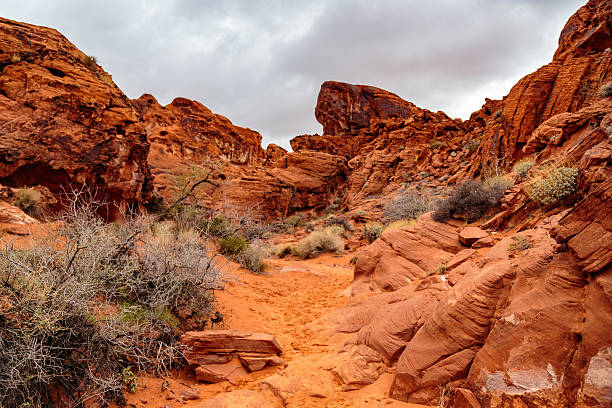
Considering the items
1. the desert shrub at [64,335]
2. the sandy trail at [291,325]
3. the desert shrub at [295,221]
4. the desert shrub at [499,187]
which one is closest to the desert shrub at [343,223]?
the desert shrub at [295,221]

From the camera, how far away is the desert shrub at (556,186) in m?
4.18

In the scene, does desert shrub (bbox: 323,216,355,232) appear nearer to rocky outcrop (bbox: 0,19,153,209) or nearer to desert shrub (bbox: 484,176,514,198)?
desert shrub (bbox: 484,176,514,198)

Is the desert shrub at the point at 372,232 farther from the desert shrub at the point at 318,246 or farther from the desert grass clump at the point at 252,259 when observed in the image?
the desert grass clump at the point at 252,259

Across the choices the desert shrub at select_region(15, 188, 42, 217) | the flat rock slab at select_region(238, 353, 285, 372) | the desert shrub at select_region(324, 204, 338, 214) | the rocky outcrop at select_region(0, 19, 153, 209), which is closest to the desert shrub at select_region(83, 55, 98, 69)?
the rocky outcrop at select_region(0, 19, 153, 209)

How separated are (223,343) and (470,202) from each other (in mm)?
6127

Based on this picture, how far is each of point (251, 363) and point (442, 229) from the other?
488 cm

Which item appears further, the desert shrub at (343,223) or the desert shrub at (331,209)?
the desert shrub at (331,209)

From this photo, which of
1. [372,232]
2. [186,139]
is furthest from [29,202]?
→ [186,139]

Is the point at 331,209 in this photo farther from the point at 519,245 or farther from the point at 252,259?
the point at 519,245

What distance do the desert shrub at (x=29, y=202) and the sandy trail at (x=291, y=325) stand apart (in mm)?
5607

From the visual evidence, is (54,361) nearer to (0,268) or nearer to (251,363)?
(0,268)

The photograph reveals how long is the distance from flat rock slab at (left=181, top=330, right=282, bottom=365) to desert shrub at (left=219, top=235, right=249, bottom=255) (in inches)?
212

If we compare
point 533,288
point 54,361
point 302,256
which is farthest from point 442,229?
point 302,256

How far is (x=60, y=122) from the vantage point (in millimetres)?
9797
